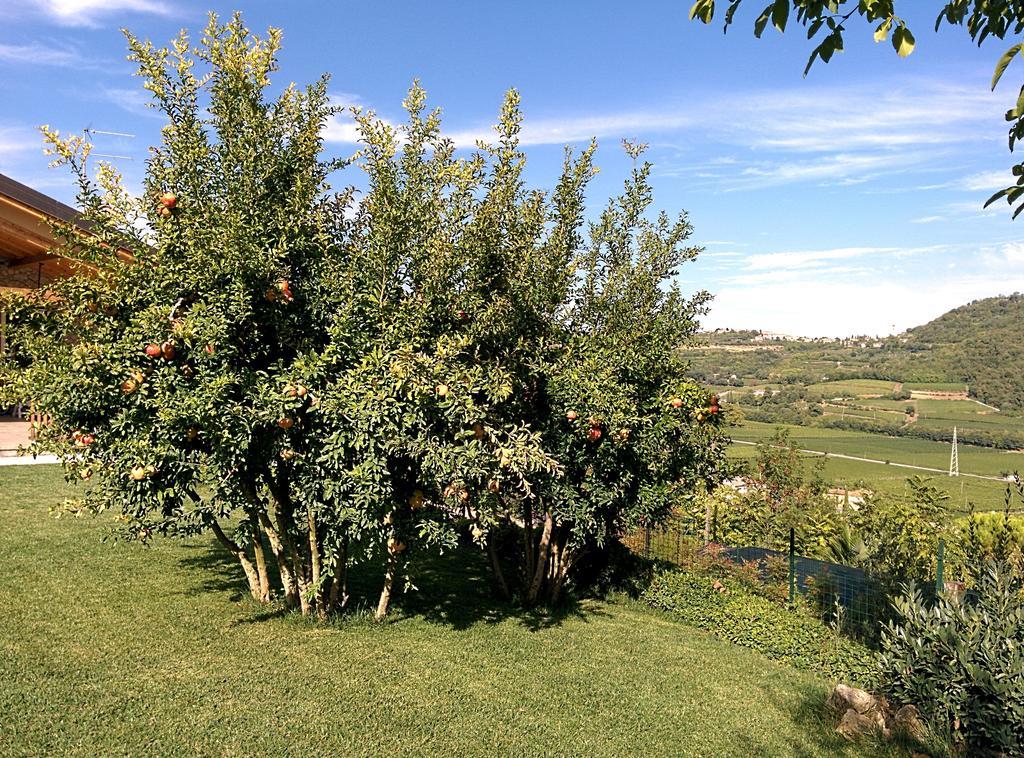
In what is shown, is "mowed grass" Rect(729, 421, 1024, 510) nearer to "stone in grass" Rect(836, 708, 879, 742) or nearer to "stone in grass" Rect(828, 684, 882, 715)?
"stone in grass" Rect(828, 684, 882, 715)

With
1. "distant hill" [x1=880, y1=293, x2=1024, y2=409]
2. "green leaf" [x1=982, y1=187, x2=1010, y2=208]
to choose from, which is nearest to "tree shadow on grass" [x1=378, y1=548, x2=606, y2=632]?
"green leaf" [x1=982, y1=187, x2=1010, y2=208]

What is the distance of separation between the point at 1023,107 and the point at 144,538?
7.29 m

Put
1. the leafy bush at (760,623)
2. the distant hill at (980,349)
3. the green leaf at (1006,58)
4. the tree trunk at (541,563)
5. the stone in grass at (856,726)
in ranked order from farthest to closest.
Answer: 1. the distant hill at (980,349)
2. the tree trunk at (541,563)
3. the leafy bush at (760,623)
4. the stone in grass at (856,726)
5. the green leaf at (1006,58)

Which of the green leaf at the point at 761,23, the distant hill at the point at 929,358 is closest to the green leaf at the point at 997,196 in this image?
the green leaf at the point at 761,23

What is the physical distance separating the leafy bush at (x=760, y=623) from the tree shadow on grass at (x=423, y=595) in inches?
44.4

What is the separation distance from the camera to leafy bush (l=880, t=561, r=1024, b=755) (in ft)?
16.8

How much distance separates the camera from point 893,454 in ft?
186

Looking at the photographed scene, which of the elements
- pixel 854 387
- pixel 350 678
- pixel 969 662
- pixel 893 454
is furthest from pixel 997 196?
pixel 854 387

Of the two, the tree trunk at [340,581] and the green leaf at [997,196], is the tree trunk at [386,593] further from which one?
the green leaf at [997,196]

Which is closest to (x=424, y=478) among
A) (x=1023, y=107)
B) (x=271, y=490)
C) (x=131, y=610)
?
→ (x=271, y=490)

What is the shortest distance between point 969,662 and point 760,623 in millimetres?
3435

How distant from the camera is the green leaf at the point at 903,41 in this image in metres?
3.34

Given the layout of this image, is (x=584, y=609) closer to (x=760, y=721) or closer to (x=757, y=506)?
(x=760, y=721)

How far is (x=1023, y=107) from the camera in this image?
3.12m
